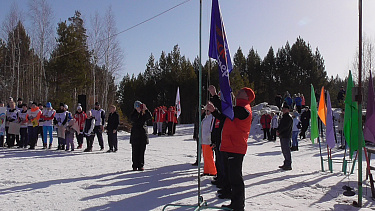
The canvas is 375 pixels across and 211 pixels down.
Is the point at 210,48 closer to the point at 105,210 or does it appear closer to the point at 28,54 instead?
the point at 105,210

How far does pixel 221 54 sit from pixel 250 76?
43.6 meters

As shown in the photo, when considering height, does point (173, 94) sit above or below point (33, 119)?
above

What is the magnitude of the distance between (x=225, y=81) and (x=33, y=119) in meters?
10.3

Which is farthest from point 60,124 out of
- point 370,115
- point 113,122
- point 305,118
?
point 305,118

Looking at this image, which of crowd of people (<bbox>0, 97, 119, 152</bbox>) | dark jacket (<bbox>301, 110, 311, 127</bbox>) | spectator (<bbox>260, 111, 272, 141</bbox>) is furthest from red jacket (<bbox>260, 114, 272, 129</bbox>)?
crowd of people (<bbox>0, 97, 119, 152</bbox>)

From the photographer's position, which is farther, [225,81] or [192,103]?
[192,103]

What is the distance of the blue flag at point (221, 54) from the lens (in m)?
4.76

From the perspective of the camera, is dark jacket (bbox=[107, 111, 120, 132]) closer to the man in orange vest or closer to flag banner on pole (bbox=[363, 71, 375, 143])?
flag banner on pole (bbox=[363, 71, 375, 143])

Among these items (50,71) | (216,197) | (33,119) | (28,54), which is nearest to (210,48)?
(216,197)

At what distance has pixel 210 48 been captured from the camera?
202 inches

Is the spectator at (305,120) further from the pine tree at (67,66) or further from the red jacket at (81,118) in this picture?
the pine tree at (67,66)

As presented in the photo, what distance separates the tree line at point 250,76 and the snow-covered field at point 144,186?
31436 millimetres

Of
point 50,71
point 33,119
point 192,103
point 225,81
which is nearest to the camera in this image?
point 225,81

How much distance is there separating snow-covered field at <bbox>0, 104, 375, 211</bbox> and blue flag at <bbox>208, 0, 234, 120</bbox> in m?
1.87
